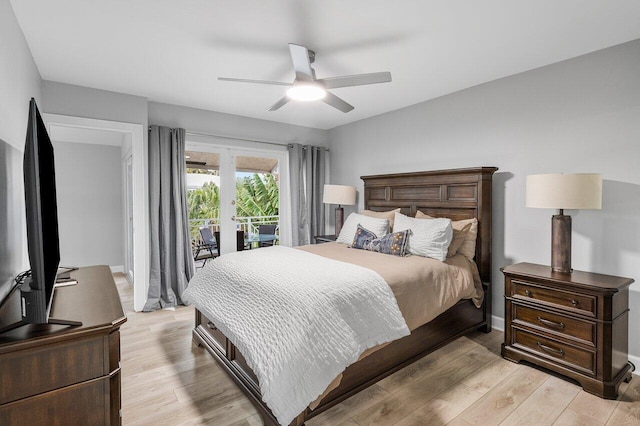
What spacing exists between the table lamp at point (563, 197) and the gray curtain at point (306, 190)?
321 centimetres

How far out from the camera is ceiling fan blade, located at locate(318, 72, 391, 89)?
7.75ft

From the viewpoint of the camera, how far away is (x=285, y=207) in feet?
17.1

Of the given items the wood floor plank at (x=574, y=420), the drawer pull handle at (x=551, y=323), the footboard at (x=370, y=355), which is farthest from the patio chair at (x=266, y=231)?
the wood floor plank at (x=574, y=420)

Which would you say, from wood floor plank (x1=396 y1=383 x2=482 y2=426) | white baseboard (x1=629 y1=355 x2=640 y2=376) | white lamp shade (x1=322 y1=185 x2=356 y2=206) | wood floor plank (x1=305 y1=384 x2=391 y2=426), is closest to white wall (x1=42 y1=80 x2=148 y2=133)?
white lamp shade (x1=322 y1=185 x2=356 y2=206)

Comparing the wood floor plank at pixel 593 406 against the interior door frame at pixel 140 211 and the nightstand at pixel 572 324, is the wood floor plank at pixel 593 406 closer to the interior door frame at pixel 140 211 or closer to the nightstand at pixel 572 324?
the nightstand at pixel 572 324

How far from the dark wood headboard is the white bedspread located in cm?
155

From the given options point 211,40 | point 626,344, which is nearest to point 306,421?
point 626,344

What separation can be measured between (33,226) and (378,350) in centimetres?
205

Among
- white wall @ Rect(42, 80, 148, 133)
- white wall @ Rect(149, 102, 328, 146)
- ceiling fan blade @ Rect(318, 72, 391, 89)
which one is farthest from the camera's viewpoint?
white wall @ Rect(149, 102, 328, 146)

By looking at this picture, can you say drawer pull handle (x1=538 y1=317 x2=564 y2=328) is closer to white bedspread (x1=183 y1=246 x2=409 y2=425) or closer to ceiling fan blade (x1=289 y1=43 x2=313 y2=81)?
white bedspread (x1=183 y1=246 x2=409 y2=425)

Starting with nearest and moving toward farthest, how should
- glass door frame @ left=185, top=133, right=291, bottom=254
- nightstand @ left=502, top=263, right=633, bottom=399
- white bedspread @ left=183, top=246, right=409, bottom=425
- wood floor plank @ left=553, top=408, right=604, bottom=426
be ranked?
white bedspread @ left=183, top=246, right=409, bottom=425
wood floor plank @ left=553, top=408, right=604, bottom=426
nightstand @ left=502, top=263, right=633, bottom=399
glass door frame @ left=185, top=133, right=291, bottom=254

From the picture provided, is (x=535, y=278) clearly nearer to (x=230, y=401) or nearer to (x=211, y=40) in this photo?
(x=230, y=401)

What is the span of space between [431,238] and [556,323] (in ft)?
3.77

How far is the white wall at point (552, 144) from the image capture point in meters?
2.53
